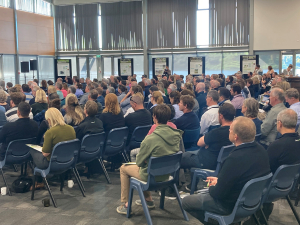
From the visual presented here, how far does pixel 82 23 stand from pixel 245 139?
18.4 m

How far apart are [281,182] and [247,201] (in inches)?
26.0

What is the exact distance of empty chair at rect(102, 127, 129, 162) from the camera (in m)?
5.05

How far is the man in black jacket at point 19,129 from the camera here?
15.1 feet

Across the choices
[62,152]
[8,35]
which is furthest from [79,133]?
[8,35]

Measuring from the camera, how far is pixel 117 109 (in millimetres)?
5500

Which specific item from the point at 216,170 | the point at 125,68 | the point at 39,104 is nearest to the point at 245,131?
the point at 216,170

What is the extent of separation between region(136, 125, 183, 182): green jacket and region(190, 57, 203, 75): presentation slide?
37.3 feet

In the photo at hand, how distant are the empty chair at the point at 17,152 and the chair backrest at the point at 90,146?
722 millimetres

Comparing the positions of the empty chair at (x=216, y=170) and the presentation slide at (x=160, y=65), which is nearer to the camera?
the empty chair at (x=216, y=170)

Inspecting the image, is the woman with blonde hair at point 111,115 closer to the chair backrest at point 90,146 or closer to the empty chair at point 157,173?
Result: the chair backrest at point 90,146

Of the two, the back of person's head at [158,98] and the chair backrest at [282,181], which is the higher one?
the back of person's head at [158,98]

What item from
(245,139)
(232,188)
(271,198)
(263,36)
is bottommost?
(271,198)

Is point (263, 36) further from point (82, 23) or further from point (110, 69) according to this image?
point (82, 23)

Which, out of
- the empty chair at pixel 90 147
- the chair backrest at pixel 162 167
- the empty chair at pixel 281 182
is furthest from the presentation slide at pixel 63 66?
the empty chair at pixel 281 182
